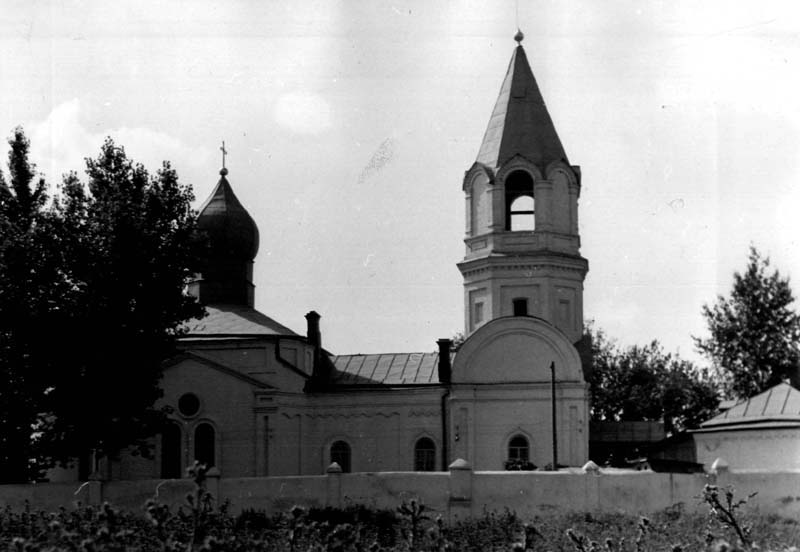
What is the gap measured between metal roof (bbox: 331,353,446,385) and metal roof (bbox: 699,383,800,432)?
7.28m

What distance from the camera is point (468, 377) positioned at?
3139cm

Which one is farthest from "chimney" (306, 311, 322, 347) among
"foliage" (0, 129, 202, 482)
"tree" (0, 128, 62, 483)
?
"tree" (0, 128, 62, 483)

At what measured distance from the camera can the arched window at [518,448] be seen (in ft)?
101

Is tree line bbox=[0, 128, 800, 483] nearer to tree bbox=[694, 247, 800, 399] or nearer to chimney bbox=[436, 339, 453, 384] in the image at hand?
chimney bbox=[436, 339, 453, 384]

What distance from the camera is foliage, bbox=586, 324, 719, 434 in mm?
45312

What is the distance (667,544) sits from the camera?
60.5 feet

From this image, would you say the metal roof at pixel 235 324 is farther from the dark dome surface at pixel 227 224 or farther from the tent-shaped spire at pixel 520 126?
the tent-shaped spire at pixel 520 126

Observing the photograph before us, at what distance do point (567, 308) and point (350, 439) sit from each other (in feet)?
20.8

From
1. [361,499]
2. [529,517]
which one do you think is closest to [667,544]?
[529,517]

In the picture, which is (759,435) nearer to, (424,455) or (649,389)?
(424,455)

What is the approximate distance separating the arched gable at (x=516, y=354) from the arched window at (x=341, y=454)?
3453 millimetres

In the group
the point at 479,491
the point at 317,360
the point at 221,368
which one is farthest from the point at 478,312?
the point at 479,491

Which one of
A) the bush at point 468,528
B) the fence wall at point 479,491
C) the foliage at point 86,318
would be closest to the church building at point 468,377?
the foliage at point 86,318

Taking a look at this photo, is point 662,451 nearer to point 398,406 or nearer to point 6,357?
point 398,406
